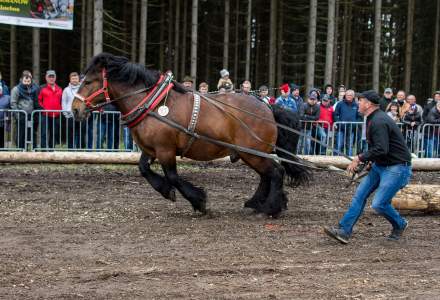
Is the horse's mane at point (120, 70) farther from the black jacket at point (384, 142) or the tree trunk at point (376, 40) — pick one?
the tree trunk at point (376, 40)

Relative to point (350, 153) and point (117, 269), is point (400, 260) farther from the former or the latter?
point (350, 153)

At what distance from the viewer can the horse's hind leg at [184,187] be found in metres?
8.52

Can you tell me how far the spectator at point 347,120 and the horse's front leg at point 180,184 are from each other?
6603mm

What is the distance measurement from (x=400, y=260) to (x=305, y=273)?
1308 mm

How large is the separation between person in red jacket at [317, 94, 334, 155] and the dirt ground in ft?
11.6

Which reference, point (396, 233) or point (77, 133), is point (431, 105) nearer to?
point (77, 133)

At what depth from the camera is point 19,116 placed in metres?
13.2

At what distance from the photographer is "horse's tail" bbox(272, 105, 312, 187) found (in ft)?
30.3

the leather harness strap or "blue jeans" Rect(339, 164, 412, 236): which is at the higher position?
the leather harness strap

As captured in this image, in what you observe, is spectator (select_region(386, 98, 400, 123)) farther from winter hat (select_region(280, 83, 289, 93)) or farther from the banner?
the banner

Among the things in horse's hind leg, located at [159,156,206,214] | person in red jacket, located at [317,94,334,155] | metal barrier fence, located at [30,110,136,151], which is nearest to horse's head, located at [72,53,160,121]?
horse's hind leg, located at [159,156,206,214]

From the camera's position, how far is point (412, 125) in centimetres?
1498

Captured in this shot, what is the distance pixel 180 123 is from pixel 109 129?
5704 millimetres

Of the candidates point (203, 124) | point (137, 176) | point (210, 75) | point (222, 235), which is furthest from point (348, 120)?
Answer: point (210, 75)
